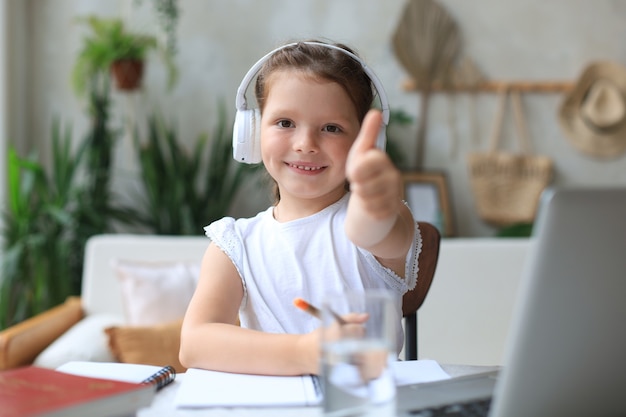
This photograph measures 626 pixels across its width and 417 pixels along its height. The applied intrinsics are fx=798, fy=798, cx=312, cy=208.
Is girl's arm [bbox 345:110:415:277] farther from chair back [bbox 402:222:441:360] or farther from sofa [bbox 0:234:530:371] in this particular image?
sofa [bbox 0:234:530:371]

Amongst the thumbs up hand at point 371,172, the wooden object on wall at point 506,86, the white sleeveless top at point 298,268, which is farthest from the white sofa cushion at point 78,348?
the wooden object on wall at point 506,86

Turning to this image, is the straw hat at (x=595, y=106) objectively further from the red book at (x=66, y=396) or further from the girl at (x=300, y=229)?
the red book at (x=66, y=396)

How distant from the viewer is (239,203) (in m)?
4.09

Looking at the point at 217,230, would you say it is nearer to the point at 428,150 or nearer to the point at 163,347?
the point at 163,347

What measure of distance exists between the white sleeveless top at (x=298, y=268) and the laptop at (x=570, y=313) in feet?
1.51

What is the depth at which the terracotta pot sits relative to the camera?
3.63 m

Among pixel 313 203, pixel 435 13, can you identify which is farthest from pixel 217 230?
pixel 435 13

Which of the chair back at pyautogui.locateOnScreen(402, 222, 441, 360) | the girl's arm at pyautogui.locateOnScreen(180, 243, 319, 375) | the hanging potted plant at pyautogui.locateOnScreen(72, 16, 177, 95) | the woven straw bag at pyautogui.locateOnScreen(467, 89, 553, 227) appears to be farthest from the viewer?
the woven straw bag at pyautogui.locateOnScreen(467, 89, 553, 227)

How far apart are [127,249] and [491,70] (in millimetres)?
2182

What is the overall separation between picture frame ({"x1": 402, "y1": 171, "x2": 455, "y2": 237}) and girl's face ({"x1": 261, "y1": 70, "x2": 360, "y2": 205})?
2816mm

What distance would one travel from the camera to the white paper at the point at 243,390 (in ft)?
2.98

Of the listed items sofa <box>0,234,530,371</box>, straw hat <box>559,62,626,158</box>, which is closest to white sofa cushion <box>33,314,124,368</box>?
sofa <box>0,234,530,371</box>

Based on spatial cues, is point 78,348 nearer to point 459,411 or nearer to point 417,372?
point 417,372

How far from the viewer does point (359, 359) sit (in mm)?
792
